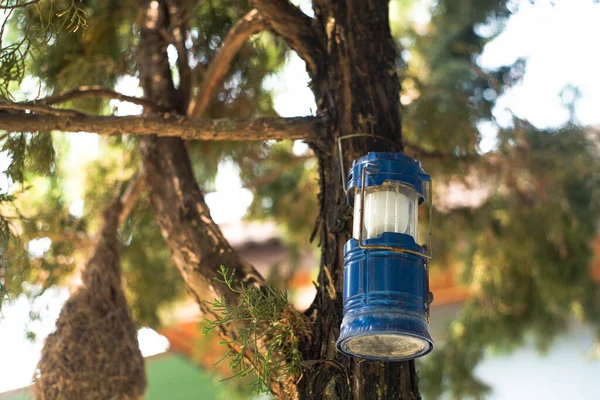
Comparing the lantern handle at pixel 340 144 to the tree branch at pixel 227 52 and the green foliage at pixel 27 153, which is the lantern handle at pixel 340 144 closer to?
the tree branch at pixel 227 52

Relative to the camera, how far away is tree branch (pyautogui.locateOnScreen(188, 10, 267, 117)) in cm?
319

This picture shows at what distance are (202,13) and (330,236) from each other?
5.34ft

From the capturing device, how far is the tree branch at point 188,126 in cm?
280

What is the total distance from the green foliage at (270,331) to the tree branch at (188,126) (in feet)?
1.69

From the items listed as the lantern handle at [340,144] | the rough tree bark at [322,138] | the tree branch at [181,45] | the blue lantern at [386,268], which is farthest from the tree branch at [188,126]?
the tree branch at [181,45]

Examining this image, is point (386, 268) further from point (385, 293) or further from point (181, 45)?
point (181, 45)

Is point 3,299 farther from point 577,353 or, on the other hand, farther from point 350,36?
point 577,353

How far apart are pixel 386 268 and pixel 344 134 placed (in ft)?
2.15

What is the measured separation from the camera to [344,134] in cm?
280

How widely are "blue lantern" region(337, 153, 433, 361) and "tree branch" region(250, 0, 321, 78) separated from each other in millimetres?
665

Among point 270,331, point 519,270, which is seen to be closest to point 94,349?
point 270,331

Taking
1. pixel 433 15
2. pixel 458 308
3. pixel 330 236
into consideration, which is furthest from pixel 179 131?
pixel 458 308

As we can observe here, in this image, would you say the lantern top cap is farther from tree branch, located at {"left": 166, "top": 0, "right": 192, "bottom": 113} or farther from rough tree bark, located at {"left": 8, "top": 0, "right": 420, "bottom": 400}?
tree branch, located at {"left": 166, "top": 0, "right": 192, "bottom": 113}

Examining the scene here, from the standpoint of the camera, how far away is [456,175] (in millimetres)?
4363
